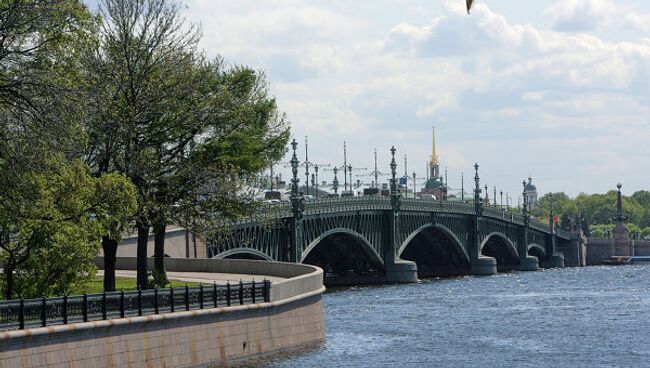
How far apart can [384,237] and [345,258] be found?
464cm

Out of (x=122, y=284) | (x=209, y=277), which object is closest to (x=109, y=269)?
(x=122, y=284)

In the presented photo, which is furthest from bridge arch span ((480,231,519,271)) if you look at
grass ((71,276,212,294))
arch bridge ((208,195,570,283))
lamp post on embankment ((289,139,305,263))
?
grass ((71,276,212,294))

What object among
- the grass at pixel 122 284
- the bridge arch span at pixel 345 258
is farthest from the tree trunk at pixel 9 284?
the bridge arch span at pixel 345 258

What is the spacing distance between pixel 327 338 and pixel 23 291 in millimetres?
20738

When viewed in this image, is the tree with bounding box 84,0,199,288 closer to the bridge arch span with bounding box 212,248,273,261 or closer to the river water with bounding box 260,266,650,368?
the river water with bounding box 260,266,650,368

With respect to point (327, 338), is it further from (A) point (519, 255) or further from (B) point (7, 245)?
(A) point (519, 255)

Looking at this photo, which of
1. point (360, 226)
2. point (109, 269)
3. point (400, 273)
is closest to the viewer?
point (109, 269)

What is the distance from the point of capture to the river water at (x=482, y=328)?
5366 cm

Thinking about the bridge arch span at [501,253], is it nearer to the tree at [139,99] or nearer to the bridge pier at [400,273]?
the bridge pier at [400,273]

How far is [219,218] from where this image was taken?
58406 millimetres

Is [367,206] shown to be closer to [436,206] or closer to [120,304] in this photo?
[436,206]

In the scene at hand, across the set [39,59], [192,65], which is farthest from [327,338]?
[39,59]

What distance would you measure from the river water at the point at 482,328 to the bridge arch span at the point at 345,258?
247 inches

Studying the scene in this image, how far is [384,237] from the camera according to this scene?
130375 mm
